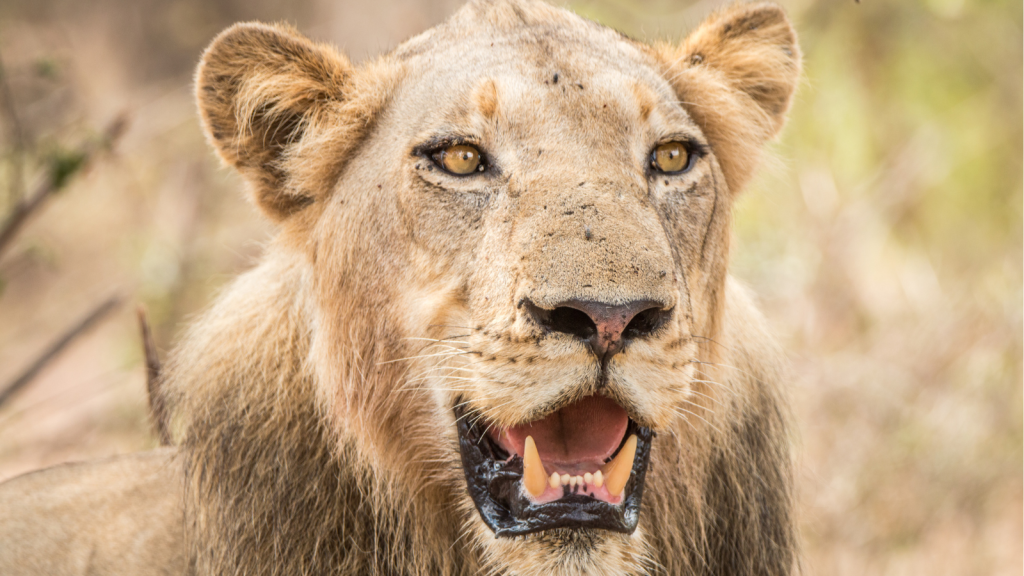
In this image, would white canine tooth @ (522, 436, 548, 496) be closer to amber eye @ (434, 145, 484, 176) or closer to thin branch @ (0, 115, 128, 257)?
amber eye @ (434, 145, 484, 176)

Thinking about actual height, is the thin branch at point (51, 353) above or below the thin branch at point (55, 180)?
below

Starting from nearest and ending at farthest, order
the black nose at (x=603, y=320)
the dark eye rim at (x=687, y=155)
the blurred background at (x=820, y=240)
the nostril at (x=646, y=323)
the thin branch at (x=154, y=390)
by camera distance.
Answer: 1. the black nose at (x=603, y=320)
2. the nostril at (x=646, y=323)
3. the dark eye rim at (x=687, y=155)
4. the thin branch at (x=154, y=390)
5. the blurred background at (x=820, y=240)

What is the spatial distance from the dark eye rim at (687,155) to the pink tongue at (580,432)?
81 centimetres

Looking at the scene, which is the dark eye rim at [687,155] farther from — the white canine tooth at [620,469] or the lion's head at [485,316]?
the white canine tooth at [620,469]

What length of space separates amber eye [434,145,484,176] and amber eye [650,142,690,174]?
0.55 metres

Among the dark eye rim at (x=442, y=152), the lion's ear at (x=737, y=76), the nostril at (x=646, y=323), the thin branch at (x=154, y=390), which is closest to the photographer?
the nostril at (x=646, y=323)

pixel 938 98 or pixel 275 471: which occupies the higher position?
pixel 938 98

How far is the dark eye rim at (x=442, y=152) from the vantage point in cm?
297

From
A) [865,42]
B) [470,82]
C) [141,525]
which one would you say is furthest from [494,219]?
[865,42]

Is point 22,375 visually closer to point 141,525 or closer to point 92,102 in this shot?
point 141,525

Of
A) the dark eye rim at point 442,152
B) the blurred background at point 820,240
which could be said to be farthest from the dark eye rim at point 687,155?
the blurred background at point 820,240

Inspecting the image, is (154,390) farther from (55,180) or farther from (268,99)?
(268,99)

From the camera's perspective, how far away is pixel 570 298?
239 cm

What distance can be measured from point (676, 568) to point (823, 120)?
244 inches
